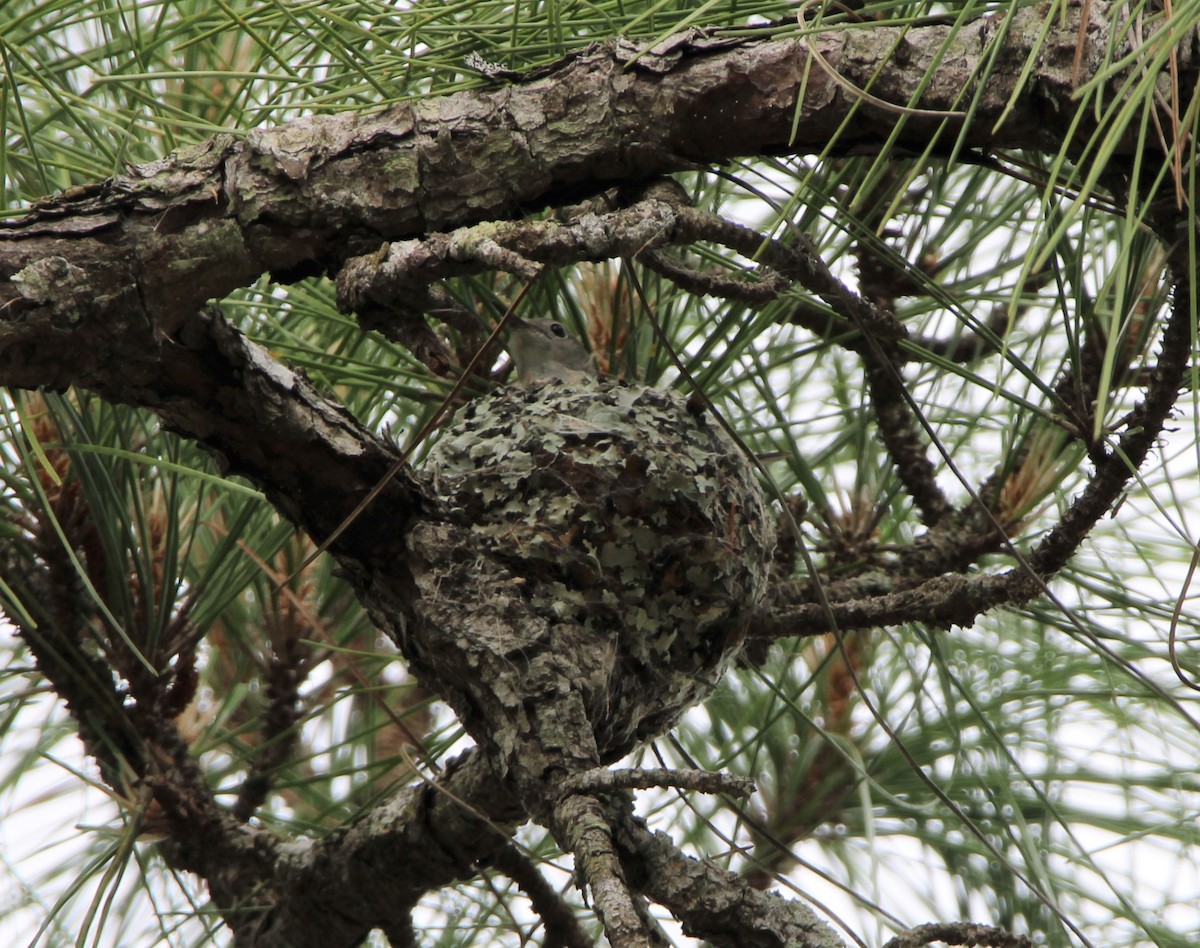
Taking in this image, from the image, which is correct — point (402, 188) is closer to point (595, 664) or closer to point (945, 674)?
point (595, 664)

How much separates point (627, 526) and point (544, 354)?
37 centimetres

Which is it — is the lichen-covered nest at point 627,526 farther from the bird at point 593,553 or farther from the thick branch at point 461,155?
the thick branch at point 461,155

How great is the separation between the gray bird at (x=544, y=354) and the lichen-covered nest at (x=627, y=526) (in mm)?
117

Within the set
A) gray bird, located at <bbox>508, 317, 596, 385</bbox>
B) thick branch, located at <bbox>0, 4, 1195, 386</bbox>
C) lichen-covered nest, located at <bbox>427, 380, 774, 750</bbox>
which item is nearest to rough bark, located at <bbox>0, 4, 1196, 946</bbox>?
thick branch, located at <bbox>0, 4, 1195, 386</bbox>

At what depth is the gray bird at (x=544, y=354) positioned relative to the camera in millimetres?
1771

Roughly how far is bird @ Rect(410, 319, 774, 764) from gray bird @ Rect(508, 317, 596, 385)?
0.09 feet

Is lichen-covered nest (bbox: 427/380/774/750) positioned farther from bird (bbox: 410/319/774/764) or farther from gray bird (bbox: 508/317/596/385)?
gray bird (bbox: 508/317/596/385)

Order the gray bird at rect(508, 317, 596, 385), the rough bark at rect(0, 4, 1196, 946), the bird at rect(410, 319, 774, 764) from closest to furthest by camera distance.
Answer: the rough bark at rect(0, 4, 1196, 946)
the bird at rect(410, 319, 774, 764)
the gray bird at rect(508, 317, 596, 385)

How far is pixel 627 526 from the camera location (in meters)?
1.51

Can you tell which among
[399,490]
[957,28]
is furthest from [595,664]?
[957,28]

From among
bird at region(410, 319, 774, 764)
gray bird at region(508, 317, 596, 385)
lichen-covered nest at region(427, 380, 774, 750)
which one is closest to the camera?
bird at region(410, 319, 774, 764)

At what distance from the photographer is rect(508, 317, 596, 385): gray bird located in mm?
1771

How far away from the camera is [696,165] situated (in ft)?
3.84

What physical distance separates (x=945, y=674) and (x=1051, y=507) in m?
0.36
